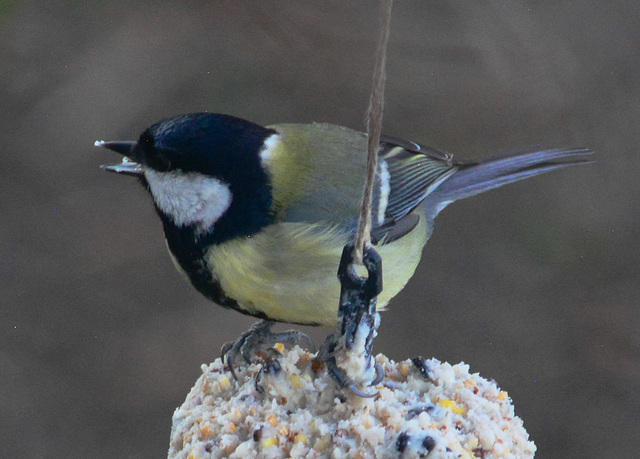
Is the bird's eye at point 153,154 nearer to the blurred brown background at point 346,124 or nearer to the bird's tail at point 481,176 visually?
the bird's tail at point 481,176

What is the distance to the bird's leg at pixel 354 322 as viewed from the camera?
787 mm

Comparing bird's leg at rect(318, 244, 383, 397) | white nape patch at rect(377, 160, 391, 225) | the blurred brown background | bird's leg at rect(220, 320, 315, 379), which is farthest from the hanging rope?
the blurred brown background

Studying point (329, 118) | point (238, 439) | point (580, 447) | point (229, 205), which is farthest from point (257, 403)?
point (580, 447)

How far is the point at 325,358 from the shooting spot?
0.84 metres

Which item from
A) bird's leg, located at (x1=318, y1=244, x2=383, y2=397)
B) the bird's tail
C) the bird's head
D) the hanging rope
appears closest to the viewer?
the hanging rope

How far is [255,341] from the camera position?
1.03 meters

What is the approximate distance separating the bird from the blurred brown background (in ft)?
2.00

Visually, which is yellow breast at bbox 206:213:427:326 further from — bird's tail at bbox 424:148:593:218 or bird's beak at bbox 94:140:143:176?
bird's tail at bbox 424:148:593:218

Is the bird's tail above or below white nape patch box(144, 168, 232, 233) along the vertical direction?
→ below

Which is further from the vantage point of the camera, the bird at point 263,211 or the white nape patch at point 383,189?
the white nape patch at point 383,189

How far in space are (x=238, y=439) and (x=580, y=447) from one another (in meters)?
1.22

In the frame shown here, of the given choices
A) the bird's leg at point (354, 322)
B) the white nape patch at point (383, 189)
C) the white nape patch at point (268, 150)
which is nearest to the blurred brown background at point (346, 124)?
the white nape patch at point (383, 189)

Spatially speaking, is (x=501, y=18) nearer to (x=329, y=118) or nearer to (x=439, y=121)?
(x=439, y=121)

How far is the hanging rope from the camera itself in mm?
635
